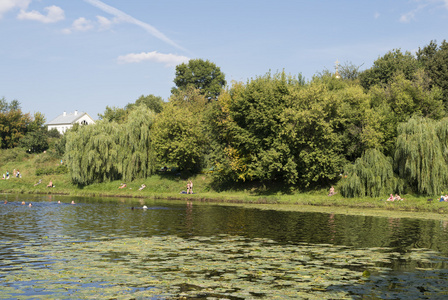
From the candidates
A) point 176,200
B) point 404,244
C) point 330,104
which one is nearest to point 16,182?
point 176,200

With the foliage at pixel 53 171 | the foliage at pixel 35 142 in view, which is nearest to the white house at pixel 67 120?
the foliage at pixel 35 142

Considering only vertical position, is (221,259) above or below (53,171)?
below

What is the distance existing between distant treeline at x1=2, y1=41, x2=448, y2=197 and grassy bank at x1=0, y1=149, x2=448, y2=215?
6.34 feet

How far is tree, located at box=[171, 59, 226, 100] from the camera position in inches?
4968

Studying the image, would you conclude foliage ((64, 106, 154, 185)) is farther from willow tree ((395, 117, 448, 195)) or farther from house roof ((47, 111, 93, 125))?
house roof ((47, 111, 93, 125))

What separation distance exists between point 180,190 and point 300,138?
21.3 m

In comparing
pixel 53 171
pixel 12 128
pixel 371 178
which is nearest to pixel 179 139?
pixel 53 171

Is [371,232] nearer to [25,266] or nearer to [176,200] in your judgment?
[25,266]

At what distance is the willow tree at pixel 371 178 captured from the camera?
1895 inches

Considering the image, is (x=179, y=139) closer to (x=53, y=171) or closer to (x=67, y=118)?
(x=53, y=171)

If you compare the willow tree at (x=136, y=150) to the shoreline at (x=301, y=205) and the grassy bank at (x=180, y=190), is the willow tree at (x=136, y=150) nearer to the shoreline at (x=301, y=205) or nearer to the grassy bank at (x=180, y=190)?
the grassy bank at (x=180, y=190)

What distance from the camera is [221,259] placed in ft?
60.4

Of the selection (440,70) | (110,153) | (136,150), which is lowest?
(110,153)

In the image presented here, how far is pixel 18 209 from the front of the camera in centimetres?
4184
